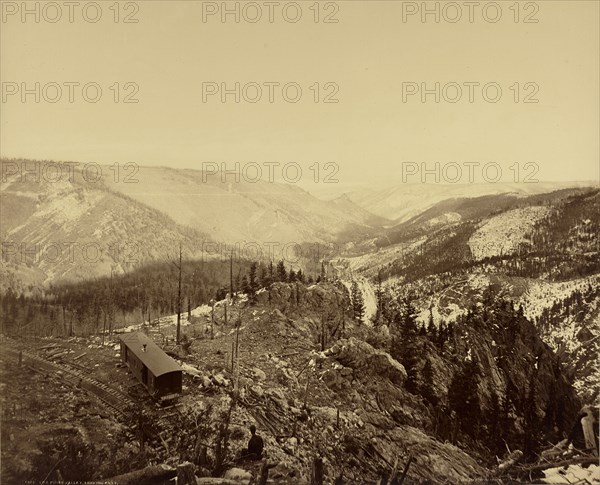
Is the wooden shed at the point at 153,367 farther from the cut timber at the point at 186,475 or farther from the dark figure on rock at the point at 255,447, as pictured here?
the dark figure on rock at the point at 255,447

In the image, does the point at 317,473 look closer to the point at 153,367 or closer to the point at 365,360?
the point at 365,360

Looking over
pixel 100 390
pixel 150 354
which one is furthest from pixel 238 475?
pixel 100 390

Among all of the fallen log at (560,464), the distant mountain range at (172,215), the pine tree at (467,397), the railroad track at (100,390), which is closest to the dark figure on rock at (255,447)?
the railroad track at (100,390)

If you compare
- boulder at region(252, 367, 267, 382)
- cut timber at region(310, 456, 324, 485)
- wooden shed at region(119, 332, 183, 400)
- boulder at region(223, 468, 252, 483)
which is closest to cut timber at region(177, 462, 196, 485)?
boulder at region(223, 468, 252, 483)

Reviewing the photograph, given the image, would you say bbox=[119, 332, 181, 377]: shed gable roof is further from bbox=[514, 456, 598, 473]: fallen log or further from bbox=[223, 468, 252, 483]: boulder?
bbox=[514, 456, 598, 473]: fallen log

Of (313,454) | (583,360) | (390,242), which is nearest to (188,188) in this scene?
(390,242)
